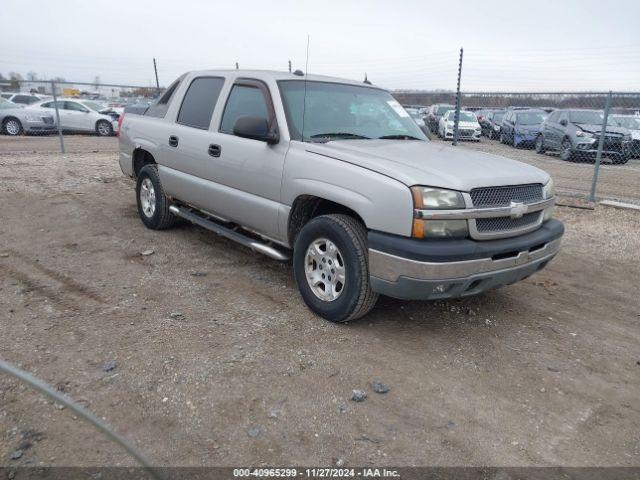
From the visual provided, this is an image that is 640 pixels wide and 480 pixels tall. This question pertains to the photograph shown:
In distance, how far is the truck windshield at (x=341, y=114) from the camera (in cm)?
430

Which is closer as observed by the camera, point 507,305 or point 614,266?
point 507,305

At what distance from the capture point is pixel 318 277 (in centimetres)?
398

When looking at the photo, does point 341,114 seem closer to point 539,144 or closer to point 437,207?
point 437,207

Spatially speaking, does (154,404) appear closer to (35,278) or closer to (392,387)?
(392,387)

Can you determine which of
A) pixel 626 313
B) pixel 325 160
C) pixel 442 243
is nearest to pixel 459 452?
pixel 442 243

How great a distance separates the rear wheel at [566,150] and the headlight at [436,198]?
1259 cm

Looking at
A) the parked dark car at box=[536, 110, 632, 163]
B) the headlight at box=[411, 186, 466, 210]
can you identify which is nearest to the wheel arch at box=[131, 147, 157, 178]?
the headlight at box=[411, 186, 466, 210]

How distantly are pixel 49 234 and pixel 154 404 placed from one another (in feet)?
13.0

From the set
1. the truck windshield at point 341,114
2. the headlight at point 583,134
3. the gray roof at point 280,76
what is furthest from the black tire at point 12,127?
the headlight at point 583,134

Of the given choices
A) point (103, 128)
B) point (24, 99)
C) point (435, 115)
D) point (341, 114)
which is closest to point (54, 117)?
point (103, 128)

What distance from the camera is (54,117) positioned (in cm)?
1848

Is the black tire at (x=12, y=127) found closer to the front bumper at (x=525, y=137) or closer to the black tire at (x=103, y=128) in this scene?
the black tire at (x=103, y=128)

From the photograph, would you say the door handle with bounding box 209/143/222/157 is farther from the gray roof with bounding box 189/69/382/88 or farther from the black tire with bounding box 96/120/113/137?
the black tire with bounding box 96/120/113/137

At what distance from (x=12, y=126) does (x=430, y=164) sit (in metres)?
18.9
